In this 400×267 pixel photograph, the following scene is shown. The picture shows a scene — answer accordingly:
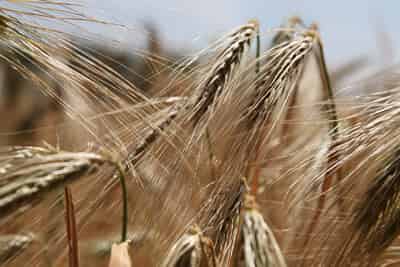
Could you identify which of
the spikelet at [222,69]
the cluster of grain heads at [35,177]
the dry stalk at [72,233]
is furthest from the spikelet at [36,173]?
the spikelet at [222,69]

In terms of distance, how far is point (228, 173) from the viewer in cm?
121

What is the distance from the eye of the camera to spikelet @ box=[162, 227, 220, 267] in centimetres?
99

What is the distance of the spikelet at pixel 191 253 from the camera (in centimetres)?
99

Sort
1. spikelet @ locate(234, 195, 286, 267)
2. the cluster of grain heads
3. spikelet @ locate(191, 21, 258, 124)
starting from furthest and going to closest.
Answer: spikelet @ locate(191, 21, 258, 124) → spikelet @ locate(234, 195, 286, 267) → the cluster of grain heads

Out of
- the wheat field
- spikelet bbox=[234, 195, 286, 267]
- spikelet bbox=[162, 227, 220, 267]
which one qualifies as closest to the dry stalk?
the wheat field

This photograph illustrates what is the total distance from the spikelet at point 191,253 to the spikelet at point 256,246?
5 cm

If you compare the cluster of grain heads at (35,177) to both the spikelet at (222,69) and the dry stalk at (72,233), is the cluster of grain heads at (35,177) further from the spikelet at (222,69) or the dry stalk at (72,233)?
the spikelet at (222,69)

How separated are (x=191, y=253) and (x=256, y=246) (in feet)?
0.29

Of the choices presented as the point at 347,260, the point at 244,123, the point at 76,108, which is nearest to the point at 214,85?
the point at 244,123

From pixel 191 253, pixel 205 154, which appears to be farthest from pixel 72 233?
pixel 205 154

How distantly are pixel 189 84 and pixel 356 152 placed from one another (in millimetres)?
370

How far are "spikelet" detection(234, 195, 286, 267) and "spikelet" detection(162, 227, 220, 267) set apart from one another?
0.05m

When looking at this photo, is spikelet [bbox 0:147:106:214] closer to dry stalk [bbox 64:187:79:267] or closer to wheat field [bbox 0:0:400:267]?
wheat field [bbox 0:0:400:267]

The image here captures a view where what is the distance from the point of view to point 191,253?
3.26ft
